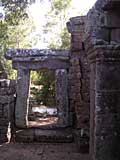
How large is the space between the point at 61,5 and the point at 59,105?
1291 cm

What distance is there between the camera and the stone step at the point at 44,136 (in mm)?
8927

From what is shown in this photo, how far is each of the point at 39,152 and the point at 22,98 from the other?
2195mm

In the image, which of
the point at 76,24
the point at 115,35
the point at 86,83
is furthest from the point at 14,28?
the point at 115,35

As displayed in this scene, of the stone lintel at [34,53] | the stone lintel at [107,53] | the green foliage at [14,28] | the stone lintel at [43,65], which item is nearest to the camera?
the stone lintel at [107,53]

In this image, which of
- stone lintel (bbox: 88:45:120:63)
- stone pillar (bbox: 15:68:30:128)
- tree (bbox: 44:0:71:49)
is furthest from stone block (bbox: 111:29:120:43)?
tree (bbox: 44:0:71:49)

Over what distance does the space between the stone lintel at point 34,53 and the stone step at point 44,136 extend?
2.13m

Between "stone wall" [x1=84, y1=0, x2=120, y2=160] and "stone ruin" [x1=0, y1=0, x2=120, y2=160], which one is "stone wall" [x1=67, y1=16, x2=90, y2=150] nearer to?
"stone ruin" [x1=0, y1=0, x2=120, y2=160]

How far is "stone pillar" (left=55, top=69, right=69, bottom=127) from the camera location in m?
9.20

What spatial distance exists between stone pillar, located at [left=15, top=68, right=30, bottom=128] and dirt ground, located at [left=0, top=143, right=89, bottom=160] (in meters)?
0.85

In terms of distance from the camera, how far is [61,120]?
9.21 metres

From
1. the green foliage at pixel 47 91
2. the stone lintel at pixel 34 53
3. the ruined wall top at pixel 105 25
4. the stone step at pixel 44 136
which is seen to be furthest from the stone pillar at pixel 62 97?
the ruined wall top at pixel 105 25

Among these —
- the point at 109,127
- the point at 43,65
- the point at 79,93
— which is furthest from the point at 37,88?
the point at 109,127

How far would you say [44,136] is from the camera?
29.5 ft

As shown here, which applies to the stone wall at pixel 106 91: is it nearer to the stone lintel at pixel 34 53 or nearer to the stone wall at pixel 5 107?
the stone wall at pixel 5 107
